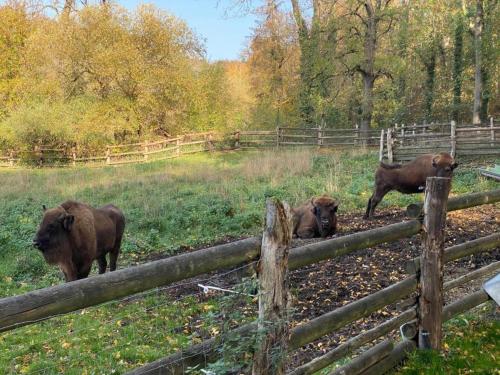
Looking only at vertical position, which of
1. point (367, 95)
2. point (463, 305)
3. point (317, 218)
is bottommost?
point (463, 305)

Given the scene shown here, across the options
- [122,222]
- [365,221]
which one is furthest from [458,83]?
[122,222]

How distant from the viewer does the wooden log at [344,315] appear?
335cm

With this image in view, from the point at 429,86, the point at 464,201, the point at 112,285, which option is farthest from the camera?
the point at 429,86

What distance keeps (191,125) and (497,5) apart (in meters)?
22.7

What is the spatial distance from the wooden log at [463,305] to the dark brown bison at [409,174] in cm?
611

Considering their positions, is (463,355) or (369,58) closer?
(463,355)

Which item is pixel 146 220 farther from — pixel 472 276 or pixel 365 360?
pixel 365 360

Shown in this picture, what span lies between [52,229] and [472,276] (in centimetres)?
551

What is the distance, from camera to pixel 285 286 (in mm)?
2893

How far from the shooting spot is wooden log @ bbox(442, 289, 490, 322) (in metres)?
4.75

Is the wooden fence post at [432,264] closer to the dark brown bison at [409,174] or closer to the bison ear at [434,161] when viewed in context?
the dark brown bison at [409,174]

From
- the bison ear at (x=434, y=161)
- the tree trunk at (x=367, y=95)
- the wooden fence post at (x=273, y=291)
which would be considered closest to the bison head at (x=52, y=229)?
the wooden fence post at (x=273, y=291)

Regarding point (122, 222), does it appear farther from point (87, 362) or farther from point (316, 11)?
point (316, 11)

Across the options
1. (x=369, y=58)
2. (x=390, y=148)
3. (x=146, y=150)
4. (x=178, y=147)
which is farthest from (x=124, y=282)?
(x=178, y=147)
